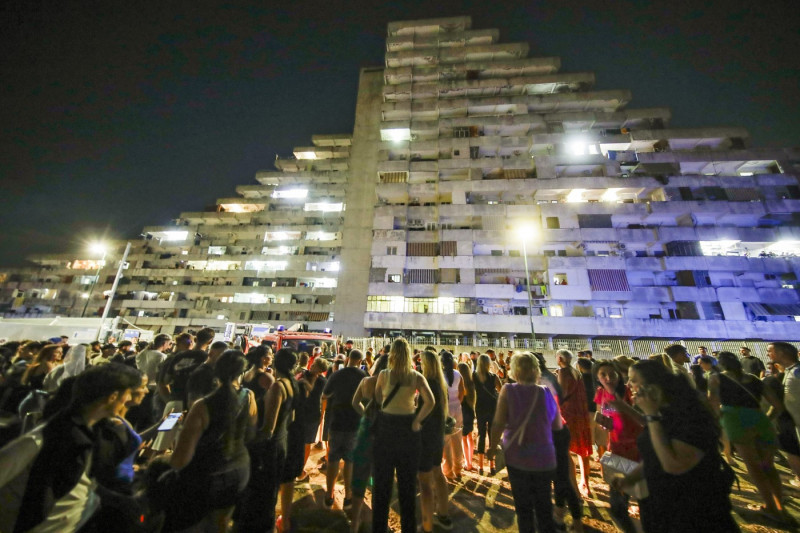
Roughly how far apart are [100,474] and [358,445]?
2.44 m

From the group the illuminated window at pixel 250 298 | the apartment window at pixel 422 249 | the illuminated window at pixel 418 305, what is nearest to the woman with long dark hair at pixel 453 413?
the illuminated window at pixel 418 305

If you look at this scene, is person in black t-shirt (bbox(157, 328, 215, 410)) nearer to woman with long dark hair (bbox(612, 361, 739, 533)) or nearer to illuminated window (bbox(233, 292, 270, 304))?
woman with long dark hair (bbox(612, 361, 739, 533))

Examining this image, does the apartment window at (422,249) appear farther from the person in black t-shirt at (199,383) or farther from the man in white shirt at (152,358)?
the person in black t-shirt at (199,383)

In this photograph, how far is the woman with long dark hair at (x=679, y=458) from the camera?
189cm

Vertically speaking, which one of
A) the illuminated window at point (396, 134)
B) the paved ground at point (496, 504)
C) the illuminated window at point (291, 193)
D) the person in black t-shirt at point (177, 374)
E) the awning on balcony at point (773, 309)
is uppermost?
the illuminated window at point (396, 134)

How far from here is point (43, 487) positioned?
1538 mm

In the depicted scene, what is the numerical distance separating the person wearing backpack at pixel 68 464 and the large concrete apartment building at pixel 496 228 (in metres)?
25.4

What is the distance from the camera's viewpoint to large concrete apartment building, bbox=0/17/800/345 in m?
28.1

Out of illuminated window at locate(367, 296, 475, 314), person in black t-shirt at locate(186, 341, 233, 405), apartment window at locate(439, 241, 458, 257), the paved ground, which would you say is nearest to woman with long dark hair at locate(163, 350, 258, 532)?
person in black t-shirt at locate(186, 341, 233, 405)

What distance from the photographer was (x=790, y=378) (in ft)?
13.9

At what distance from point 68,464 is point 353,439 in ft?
10.5

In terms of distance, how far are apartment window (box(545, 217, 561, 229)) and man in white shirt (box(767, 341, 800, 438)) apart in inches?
1116

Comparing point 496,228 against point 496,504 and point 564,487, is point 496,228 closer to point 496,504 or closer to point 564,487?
point 496,504

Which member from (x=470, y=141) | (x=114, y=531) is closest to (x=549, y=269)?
(x=470, y=141)
